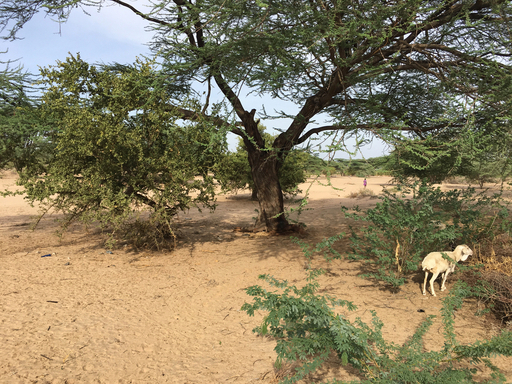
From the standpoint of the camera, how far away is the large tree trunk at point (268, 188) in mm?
9812

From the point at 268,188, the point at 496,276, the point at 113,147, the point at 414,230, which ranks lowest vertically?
the point at 496,276

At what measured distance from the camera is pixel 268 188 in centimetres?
981

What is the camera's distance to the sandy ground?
148 inches

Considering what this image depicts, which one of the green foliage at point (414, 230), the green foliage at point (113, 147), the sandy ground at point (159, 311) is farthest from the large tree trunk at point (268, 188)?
the green foliage at point (414, 230)

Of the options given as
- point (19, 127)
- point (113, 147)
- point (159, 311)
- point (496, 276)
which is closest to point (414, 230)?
point (496, 276)

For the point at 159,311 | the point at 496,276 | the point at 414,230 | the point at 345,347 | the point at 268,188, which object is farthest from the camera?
the point at 268,188

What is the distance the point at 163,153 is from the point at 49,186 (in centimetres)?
255

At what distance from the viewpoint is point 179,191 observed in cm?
772

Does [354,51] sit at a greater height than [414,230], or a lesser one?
greater

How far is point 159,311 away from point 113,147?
3.75 meters

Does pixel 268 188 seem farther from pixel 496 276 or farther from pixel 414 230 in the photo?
pixel 496 276

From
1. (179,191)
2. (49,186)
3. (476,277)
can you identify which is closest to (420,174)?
(476,277)

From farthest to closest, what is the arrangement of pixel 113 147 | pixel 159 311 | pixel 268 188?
pixel 268 188 → pixel 113 147 → pixel 159 311

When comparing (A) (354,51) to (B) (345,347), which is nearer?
(B) (345,347)
